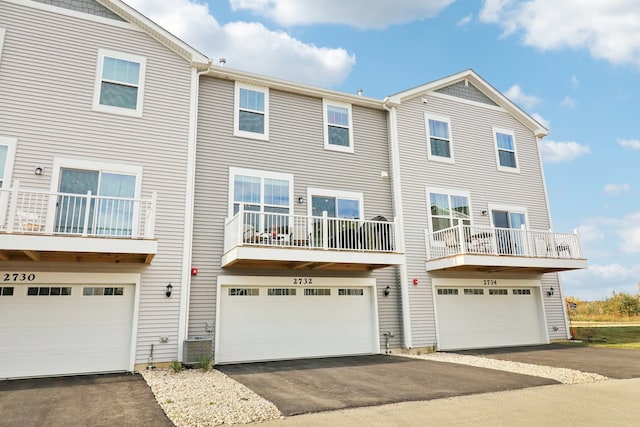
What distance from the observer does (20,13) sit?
10062 mm

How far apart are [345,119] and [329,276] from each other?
5.35 meters

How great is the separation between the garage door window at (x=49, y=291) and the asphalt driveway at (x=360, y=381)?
13.0ft

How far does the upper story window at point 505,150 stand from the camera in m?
15.7

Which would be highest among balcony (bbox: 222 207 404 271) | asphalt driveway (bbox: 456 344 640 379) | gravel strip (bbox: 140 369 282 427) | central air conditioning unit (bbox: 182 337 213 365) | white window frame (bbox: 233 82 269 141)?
white window frame (bbox: 233 82 269 141)

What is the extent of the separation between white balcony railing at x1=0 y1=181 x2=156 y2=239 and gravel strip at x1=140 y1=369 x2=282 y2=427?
10.3 ft

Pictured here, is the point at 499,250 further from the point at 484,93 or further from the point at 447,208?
the point at 484,93

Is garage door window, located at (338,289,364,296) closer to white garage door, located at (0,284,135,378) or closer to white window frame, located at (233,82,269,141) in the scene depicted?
white window frame, located at (233,82,269,141)

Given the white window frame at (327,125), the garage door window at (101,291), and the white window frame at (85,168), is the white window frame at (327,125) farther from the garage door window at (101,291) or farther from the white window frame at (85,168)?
the garage door window at (101,291)

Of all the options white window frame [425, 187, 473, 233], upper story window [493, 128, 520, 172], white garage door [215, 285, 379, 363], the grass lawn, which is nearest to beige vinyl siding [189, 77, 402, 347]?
white garage door [215, 285, 379, 363]

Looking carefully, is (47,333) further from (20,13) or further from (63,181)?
(20,13)

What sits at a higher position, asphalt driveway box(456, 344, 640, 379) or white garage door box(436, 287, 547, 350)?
white garage door box(436, 287, 547, 350)

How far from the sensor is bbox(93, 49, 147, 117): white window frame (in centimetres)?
1034

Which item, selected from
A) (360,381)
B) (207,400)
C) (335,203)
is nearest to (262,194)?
(335,203)

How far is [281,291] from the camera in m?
11.4
